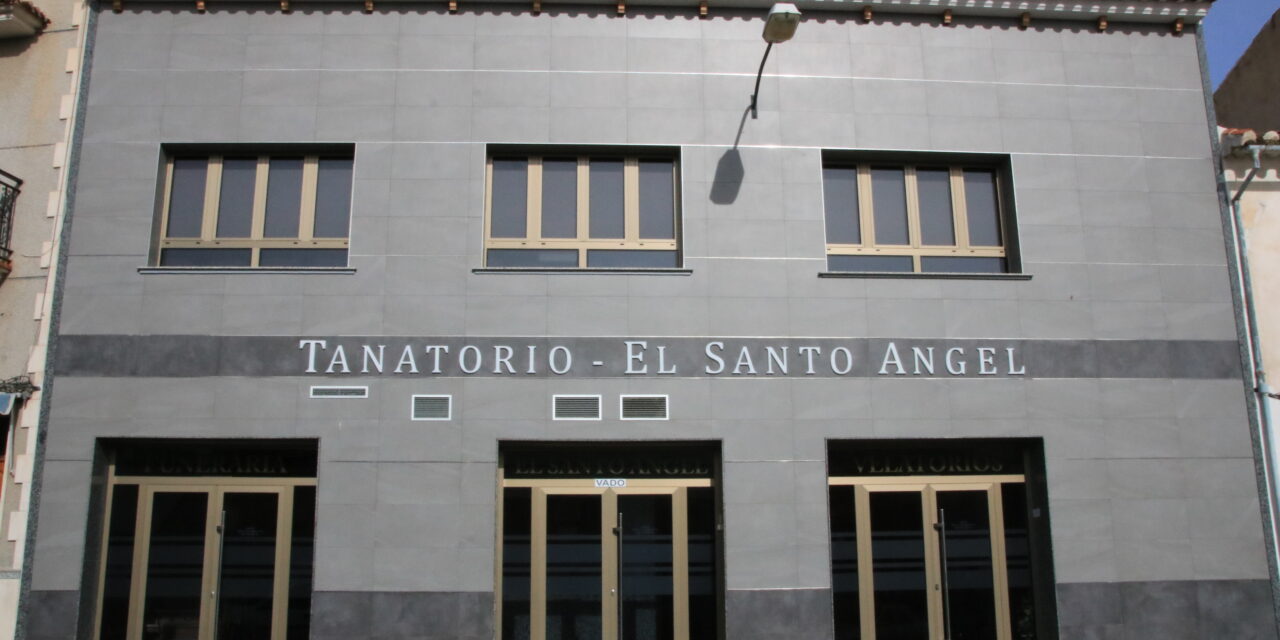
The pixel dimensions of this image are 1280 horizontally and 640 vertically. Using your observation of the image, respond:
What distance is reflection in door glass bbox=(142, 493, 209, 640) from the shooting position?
10945 mm

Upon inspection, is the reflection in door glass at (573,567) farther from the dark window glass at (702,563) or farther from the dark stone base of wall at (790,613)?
the dark window glass at (702,563)

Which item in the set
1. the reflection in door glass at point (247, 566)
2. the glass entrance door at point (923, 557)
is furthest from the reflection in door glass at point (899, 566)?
the reflection in door glass at point (247, 566)

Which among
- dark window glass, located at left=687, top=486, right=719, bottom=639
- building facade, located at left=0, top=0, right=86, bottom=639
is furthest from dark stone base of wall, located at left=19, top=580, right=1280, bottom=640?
building facade, located at left=0, top=0, right=86, bottom=639

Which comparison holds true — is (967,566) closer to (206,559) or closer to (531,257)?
(531,257)

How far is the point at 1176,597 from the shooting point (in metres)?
11.1

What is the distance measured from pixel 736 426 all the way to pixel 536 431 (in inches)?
90.8

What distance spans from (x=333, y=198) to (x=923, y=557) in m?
8.31

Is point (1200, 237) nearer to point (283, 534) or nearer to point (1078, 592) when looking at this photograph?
point (1078, 592)

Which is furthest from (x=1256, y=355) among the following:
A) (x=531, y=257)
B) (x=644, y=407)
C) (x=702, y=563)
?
(x=531, y=257)

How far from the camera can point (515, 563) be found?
36.5 feet

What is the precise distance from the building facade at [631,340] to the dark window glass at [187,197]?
0.06 meters

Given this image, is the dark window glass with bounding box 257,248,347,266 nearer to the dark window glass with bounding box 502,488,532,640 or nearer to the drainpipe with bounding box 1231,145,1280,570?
the dark window glass with bounding box 502,488,532,640

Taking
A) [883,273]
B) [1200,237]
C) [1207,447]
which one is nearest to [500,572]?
[883,273]

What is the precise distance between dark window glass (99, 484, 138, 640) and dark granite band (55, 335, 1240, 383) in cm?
146
